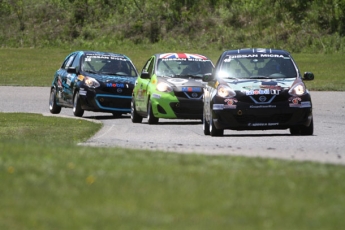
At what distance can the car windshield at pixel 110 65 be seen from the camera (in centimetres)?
2570

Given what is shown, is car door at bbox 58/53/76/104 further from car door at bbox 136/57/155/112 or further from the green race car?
car door at bbox 136/57/155/112

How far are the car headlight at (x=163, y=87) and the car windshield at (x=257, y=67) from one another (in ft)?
10.2

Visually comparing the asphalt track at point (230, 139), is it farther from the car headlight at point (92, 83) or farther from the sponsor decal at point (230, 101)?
the car headlight at point (92, 83)

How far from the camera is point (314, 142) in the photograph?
16250 millimetres

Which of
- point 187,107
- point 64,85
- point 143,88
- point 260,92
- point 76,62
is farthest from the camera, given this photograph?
point 76,62

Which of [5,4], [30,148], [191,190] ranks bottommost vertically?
[5,4]

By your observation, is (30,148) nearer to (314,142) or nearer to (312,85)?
(314,142)

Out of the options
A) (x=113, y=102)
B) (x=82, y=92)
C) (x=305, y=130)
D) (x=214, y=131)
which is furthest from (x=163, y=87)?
(x=305, y=130)

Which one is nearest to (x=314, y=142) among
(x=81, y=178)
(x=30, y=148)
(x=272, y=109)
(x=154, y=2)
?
(x=272, y=109)

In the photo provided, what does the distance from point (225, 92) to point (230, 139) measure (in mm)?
915

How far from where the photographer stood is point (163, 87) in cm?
2216

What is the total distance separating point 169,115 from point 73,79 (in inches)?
158

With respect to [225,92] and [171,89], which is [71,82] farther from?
[225,92]

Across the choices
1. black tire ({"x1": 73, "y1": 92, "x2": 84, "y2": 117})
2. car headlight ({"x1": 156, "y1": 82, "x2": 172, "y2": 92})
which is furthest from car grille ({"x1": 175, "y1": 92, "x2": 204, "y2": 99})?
black tire ({"x1": 73, "y1": 92, "x2": 84, "y2": 117})
